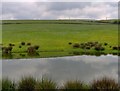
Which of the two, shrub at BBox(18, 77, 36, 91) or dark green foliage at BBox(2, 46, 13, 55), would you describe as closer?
shrub at BBox(18, 77, 36, 91)

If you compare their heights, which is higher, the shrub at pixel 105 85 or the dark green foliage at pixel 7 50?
the dark green foliage at pixel 7 50

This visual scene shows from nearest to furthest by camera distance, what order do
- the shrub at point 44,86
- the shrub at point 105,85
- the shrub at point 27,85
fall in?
1. the shrub at point 44,86
2. the shrub at point 105,85
3. the shrub at point 27,85

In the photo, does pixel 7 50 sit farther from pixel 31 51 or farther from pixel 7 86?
pixel 7 86

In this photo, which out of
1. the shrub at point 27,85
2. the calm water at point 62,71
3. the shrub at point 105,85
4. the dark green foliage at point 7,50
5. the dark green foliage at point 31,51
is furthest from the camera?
the dark green foliage at point 7,50

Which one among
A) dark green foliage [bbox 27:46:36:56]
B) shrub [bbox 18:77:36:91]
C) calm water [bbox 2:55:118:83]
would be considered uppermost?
dark green foliage [bbox 27:46:36:56]

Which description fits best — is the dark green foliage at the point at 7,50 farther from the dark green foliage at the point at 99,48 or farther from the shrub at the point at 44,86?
the shrub at the point at 44,86

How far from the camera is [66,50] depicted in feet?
190

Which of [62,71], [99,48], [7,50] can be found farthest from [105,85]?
[99,48]

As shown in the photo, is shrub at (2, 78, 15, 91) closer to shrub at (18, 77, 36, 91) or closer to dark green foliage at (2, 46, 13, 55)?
shrub at (18, 77, 36, 91)

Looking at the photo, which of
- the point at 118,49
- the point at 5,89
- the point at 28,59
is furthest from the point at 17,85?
the point at 118,49

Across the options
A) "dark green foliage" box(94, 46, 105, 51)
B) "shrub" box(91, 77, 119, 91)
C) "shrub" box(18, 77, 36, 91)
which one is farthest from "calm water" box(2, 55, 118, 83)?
"dark green foliage" box(94, 46, 105, 51)

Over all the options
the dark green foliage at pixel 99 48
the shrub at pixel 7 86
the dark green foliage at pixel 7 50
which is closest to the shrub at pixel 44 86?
the shrub at pixel 7 86

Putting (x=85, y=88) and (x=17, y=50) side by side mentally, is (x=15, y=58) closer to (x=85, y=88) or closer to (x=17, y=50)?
(x=17, y=50)

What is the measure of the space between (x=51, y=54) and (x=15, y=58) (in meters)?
7.31
